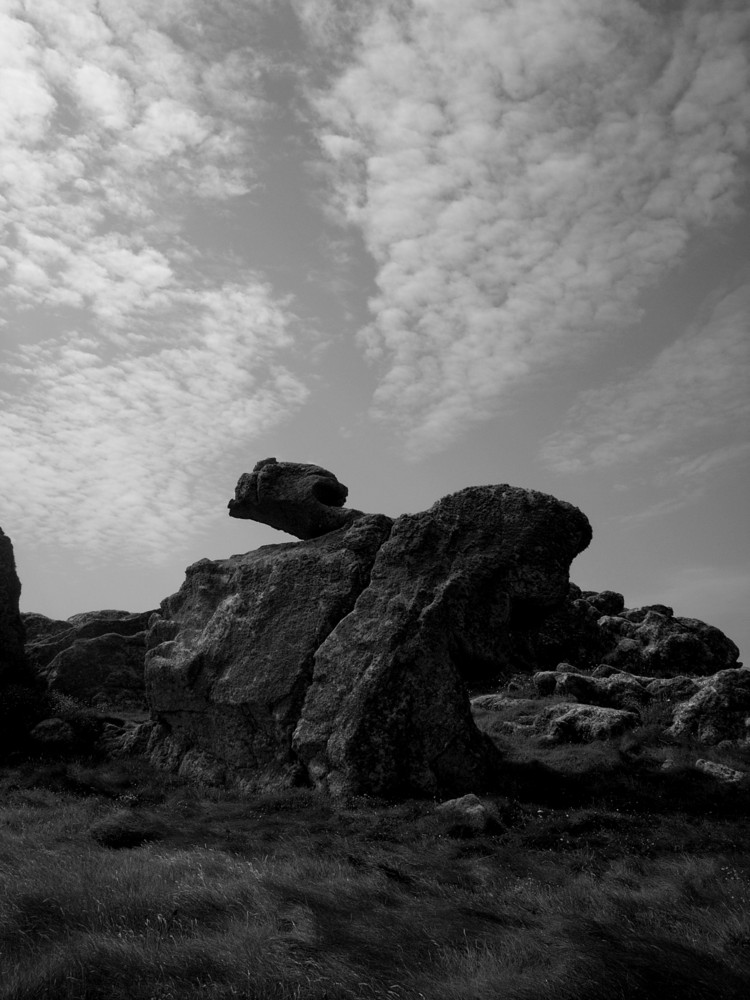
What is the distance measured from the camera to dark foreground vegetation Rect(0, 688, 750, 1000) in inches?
299

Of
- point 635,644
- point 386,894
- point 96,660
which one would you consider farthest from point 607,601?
point 386,894

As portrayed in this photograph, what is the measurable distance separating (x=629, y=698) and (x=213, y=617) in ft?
62.0

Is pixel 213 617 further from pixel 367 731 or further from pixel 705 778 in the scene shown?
pixel 705 778

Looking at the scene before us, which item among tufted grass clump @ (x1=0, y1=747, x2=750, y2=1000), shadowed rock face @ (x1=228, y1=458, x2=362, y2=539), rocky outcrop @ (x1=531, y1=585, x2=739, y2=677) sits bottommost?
tufted grass clump @ (x1=0, y1=747, x2=750, y2=1000)

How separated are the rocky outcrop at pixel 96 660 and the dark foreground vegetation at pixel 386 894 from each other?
19.7 metres

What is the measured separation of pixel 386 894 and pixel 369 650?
1232 cm

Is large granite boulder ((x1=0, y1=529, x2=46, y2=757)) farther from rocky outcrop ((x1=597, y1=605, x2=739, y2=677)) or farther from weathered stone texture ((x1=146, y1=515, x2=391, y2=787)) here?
rocky outcrop ((x1=597, y1=605, x2=739, y2=677))

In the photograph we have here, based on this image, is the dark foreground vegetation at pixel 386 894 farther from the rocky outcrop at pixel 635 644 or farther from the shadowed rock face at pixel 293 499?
the rocky outcrop at pixel 635 644

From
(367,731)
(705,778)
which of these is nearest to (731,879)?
(705,778)

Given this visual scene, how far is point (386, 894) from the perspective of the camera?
11227 millimetres

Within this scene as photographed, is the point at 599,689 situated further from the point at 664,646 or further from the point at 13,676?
the point at 13,676

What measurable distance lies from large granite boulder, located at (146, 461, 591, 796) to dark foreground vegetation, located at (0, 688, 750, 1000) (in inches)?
72.1

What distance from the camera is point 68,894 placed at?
33.3ft

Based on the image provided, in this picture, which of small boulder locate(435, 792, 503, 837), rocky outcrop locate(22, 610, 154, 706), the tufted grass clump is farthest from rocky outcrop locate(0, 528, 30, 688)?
small boulder locate(435, 792, 503, 837)
